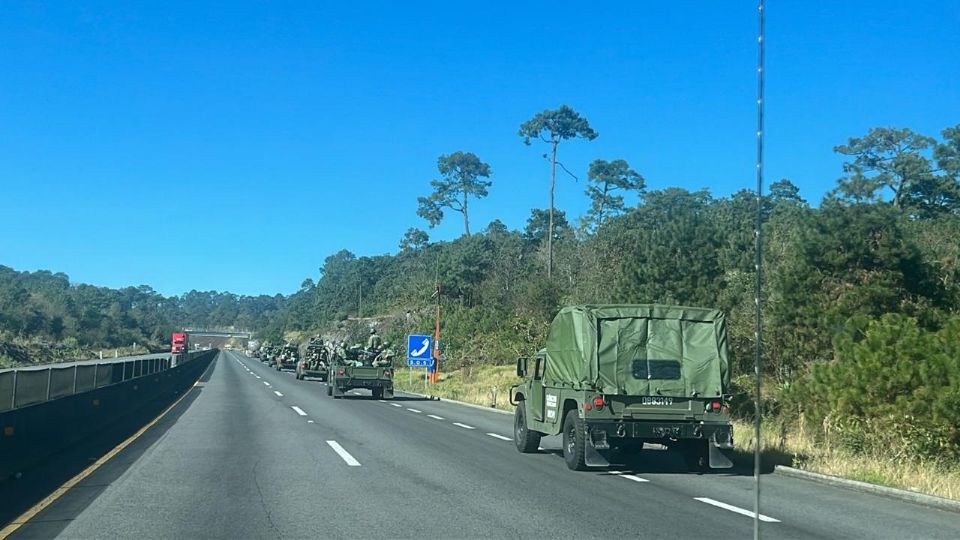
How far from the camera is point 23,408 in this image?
13.0m

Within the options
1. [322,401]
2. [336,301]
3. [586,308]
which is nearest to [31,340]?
[336,301]

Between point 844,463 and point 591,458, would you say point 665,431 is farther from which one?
point 844,463

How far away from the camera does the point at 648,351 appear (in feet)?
45.7

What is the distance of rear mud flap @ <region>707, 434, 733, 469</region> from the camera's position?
43.6 feet

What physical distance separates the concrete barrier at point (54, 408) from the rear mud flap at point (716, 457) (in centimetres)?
1008

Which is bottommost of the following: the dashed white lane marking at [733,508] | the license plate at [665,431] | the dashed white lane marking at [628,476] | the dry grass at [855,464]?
the dashed white lane marking at [628,476]

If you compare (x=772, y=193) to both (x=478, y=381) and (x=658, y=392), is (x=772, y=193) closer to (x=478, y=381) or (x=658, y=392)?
(x=478, y=381)

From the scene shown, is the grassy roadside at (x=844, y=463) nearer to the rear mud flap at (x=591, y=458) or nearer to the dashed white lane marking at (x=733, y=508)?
the dashed white lane marking at (x=733, y=508)

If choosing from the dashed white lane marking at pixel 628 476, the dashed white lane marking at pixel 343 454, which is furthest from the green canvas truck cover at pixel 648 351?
the dashed white lane marking at pixel 343 454

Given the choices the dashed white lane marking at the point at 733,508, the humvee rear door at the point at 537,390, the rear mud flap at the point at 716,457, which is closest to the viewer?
the dashed white lane marking at the point at 733,508

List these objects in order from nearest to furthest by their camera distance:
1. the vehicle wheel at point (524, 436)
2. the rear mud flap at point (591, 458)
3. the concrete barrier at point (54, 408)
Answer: the concrete barrier at point (54, 408), the rear mud flap at point (591, 458), the vehicle wheel at point (524, 436)

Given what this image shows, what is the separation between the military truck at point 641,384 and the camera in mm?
13148

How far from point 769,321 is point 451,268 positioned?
5204 centimetres

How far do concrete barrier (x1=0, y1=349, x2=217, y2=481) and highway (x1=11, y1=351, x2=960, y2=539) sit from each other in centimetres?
115
